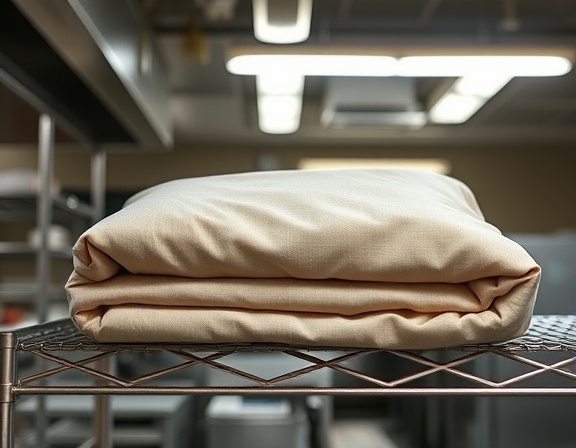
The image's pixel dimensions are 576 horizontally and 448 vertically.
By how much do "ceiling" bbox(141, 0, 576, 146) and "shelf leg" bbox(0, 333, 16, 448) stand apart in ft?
5.51

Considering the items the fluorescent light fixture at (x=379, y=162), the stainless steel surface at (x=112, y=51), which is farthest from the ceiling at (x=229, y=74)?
the fluorescent light fixture at (x=379, y=162)

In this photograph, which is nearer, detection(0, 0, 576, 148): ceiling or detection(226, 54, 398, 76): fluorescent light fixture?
detection(0, 0, 576, 148): ceiling

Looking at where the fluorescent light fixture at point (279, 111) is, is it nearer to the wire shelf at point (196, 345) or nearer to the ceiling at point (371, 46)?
the ceiling at point (371, 46)

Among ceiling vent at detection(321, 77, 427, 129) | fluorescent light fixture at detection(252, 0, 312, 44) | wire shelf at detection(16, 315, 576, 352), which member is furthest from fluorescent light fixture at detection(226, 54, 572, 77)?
wire shelf at detection(16, 315, 576, 352)

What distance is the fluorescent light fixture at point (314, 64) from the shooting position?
86.6 inches

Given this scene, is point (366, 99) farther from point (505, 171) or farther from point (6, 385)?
point (6, 385)

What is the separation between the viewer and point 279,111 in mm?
3098

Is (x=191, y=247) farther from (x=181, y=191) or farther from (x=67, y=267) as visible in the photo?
(x=67, y=267)

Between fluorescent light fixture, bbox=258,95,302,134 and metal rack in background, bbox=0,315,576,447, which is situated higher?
fluorescent light fixture, bbox=258,95,302,134

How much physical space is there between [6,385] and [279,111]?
259 centimetres

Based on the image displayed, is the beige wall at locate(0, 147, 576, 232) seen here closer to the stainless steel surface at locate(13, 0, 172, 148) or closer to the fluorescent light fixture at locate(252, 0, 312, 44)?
the stainless steel surface at locate(13, 0, 172, 148)

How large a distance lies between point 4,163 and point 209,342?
504cm

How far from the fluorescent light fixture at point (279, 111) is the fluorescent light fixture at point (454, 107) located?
0.59 metres

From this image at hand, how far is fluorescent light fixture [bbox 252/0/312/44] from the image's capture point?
1.86m
